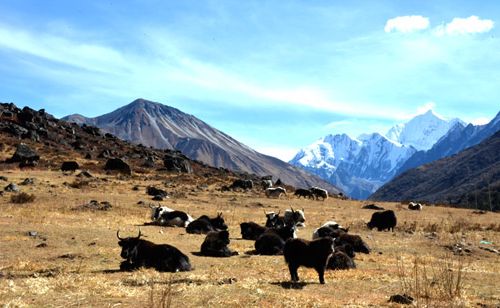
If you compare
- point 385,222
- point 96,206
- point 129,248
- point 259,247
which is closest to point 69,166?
point 96,206

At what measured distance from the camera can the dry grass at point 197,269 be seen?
1078cm

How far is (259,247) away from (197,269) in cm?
436

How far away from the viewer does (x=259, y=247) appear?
19.0 meters

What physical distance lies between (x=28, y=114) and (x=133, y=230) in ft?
220

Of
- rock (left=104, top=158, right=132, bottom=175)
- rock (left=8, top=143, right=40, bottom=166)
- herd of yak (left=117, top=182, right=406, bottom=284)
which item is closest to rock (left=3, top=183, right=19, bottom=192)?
herd of yak (left=117, top=182, right=406, bottom=284)

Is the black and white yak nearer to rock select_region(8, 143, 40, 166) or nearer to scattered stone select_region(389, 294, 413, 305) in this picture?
scattered stone select_region(389, 294, 413, 305)

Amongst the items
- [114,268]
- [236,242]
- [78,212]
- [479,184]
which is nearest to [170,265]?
[114,268]

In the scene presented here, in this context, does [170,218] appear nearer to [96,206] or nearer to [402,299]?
[96,206]

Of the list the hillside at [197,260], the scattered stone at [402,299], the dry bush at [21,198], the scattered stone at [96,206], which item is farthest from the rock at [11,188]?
the scattered stone at [402,299]

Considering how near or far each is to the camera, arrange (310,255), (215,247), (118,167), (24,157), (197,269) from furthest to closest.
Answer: (118,167) → (24,157) → (215,247) → (197,269) → (310,255)

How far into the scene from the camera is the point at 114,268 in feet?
47.8

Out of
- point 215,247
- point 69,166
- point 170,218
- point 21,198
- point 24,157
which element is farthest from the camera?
point 24,157

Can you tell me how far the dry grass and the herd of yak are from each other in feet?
1.72

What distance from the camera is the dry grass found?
10781 millimetres
